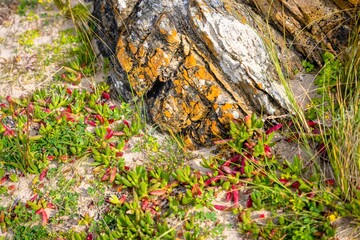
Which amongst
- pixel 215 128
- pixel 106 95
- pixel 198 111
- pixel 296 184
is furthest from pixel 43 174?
pixel 296 184

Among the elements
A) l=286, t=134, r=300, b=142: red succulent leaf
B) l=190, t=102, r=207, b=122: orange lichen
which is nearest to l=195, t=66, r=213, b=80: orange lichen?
l=190, t=102, r=207, b=122: orange lichen

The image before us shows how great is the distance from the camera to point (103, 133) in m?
5.27

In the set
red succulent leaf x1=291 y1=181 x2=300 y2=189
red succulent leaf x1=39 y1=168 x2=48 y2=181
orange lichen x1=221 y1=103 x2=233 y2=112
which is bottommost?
red succulent leaf x1=291 y1=181 x2=300 y2=189

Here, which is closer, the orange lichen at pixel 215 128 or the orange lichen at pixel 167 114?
the orange lichen at pixel 215 128

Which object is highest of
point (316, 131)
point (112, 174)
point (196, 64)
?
point (196, 64)

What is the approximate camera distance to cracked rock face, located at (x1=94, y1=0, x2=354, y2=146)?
16.3 feet

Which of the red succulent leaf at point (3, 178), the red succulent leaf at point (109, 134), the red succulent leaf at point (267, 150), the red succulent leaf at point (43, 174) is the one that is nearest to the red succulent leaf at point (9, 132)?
the red succulent leaf at point (3, 178)

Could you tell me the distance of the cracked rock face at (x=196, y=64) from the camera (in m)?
4.96

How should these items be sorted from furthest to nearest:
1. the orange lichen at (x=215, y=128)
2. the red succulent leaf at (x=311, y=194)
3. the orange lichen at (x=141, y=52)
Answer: the orange lichen at (x=141, y=52)
the orange lichen at (x=215, y=128)
the red succulent leaf at (x=311, y=194)

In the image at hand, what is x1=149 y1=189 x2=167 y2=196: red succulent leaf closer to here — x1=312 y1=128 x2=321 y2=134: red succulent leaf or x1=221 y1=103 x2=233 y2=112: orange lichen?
x1=221 y1=103 x2=233 y2=112: orange lichen

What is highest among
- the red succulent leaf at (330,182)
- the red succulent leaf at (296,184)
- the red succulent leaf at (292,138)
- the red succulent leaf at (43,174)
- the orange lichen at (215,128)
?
the red succulent leaf at (43,174)

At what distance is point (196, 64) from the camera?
5102 millimetres

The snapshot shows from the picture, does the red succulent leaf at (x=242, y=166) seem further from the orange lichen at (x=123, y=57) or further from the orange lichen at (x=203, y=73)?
the orange lichen at (x=123, y=57)

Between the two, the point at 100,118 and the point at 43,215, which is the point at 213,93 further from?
the point at 43,215
